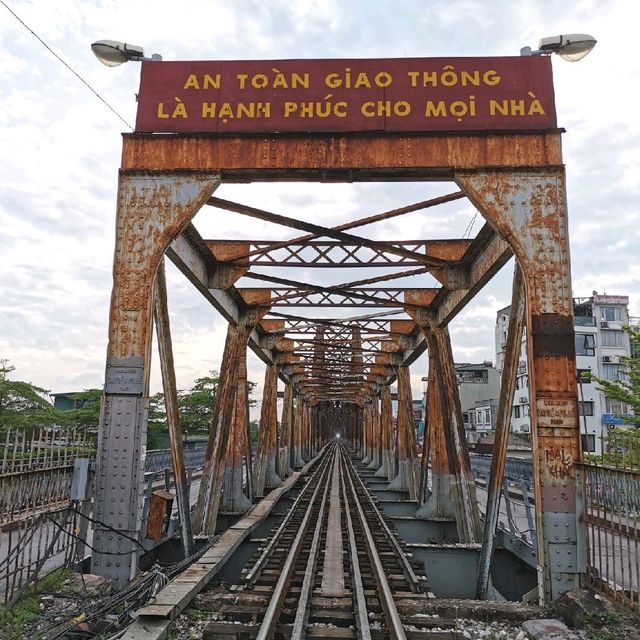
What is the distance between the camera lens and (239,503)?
47.0ft

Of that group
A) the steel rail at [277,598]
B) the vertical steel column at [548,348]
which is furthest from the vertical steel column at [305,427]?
the vertical steel column at [548,348]

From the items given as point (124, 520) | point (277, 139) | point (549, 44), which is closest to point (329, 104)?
point (277, 139)

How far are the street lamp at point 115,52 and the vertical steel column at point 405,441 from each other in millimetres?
15450

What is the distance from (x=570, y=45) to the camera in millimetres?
7250

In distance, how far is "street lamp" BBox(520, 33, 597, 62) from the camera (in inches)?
283

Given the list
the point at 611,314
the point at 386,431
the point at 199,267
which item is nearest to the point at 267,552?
the point at 199,267

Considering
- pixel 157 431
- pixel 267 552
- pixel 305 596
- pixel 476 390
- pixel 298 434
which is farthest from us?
pixel 476 390

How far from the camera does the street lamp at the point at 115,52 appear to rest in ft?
24.7

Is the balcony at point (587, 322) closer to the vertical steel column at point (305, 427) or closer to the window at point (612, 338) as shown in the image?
the window at point (612, 338)

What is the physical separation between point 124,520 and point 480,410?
212 feet

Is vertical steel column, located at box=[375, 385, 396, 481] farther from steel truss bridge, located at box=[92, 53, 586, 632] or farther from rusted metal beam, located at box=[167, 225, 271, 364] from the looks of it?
steel truss bridge, located at box=[92, 53, 586, 632]

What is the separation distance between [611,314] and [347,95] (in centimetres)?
4734

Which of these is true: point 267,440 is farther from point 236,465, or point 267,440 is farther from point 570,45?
point 570,45

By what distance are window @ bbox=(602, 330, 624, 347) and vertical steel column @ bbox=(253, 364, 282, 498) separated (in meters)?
35.6
